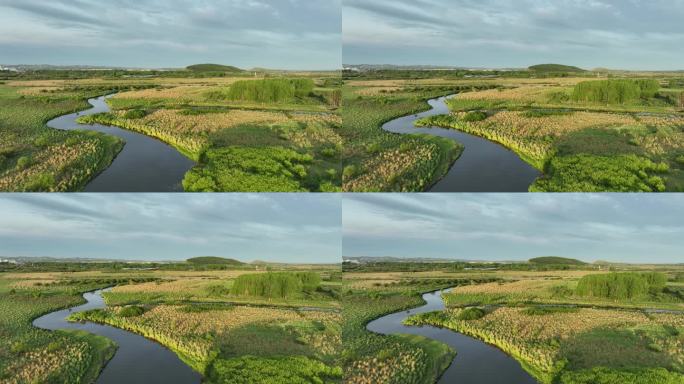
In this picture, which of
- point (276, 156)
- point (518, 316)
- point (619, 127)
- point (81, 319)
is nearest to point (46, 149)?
point (81, 319)

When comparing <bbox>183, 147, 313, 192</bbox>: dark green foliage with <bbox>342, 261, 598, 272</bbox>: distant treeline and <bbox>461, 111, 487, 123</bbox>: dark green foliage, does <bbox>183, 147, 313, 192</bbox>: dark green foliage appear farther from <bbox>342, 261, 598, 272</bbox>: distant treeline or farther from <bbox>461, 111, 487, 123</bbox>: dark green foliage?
<bbox>461, 111, 487, 123</bbox>: dark green foliage

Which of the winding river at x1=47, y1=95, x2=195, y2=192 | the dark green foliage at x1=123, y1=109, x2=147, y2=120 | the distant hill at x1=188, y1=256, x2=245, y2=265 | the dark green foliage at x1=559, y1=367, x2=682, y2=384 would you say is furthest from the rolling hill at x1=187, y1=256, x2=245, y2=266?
the dark green foliage at x1=559, y1=367, x2=682, y2=384

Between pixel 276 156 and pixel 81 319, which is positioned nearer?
pixel 276 156

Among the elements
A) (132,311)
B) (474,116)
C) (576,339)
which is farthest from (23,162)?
(576,339)

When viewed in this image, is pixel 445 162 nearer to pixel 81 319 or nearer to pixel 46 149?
pixel 46 149

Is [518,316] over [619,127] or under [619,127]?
under

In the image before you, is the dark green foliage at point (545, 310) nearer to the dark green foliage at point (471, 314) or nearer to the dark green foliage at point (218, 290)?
the dark green foliage at point (471, 314)
